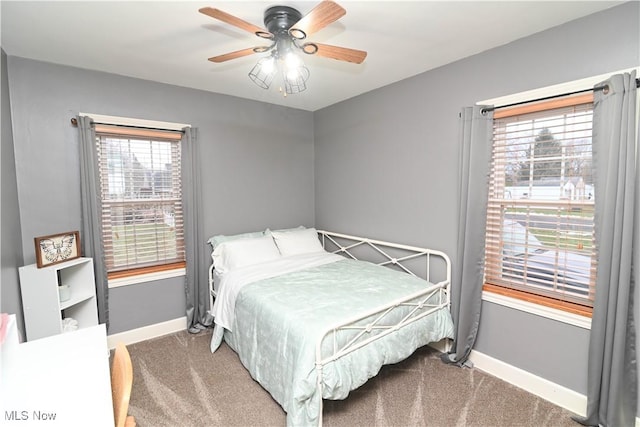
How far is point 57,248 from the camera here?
2.33 meters

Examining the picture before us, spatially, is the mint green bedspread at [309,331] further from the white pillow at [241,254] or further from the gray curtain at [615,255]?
the gray curtain at [615,255]

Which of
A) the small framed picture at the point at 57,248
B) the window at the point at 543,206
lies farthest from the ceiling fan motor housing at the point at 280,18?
the small framed picture at the point at 57,248

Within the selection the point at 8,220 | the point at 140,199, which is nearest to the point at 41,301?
the point at 8,220

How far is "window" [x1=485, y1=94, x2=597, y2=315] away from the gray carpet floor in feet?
2.30

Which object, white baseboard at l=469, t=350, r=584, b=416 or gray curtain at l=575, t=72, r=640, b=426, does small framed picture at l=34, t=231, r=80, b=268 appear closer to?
white baseboard at l=469, t=350, r=584, b=416

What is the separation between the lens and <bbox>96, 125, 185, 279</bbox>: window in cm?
280

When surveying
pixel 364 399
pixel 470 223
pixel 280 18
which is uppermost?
pixel 280 18

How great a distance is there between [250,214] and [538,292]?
9.09 ft

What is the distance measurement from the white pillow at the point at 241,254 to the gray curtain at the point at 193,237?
0.59 ft

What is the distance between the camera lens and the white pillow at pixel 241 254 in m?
3.02

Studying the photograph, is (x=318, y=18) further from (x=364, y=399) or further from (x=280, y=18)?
(x=364, y=399)

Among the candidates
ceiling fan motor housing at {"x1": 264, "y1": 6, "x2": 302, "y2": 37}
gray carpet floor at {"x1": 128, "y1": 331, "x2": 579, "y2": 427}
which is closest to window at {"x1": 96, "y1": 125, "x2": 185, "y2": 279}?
gray carpet floor at {"x1": 128, "y1": 331, "x2": 579, "y2": 427}

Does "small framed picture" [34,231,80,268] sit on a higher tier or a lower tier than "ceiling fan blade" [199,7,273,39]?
lower

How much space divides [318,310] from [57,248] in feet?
6.55
